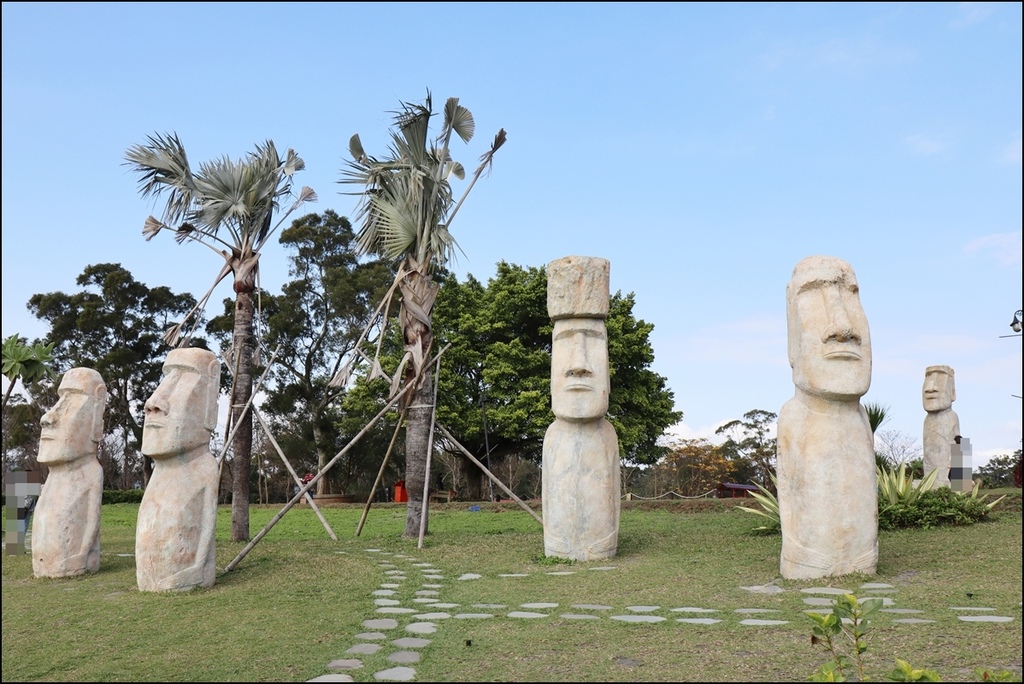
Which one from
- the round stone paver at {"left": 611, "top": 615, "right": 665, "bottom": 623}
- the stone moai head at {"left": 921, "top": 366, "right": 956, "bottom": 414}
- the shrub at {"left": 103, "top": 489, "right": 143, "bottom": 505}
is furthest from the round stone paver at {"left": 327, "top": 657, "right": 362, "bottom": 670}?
the shrub at {"left": 103, "top": 489, "right": 143, "bottom": 505}

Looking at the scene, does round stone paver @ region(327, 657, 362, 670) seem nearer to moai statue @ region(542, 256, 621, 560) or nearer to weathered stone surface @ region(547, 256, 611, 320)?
moai statue @ region(542, 256, 621, 560)

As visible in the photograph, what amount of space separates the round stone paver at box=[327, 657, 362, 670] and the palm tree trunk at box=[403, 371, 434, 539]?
8.26 metres

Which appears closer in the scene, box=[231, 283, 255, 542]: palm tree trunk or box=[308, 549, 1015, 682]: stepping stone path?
box=[308, 549, 1015, 682]: stepping stone path

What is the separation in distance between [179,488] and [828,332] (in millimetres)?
6778

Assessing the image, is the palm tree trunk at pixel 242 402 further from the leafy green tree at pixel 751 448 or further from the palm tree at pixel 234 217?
the leafy green tree at pixel 751 448

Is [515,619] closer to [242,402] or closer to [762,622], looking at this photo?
[762,622]

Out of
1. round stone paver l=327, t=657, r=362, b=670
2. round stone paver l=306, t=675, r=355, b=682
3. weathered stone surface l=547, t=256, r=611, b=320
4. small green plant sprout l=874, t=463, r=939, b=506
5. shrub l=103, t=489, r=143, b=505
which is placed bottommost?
round stone paver l=306, t=675, r=355, b=682

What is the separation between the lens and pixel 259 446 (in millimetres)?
35281

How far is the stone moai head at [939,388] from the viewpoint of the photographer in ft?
58.3

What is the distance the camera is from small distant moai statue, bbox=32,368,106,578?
10461mm

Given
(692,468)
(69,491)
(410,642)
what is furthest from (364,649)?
(692,468)

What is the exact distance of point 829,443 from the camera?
8398mm

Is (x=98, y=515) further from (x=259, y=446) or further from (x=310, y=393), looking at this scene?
(x=259, y=446)

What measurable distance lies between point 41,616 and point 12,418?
1101 inches
